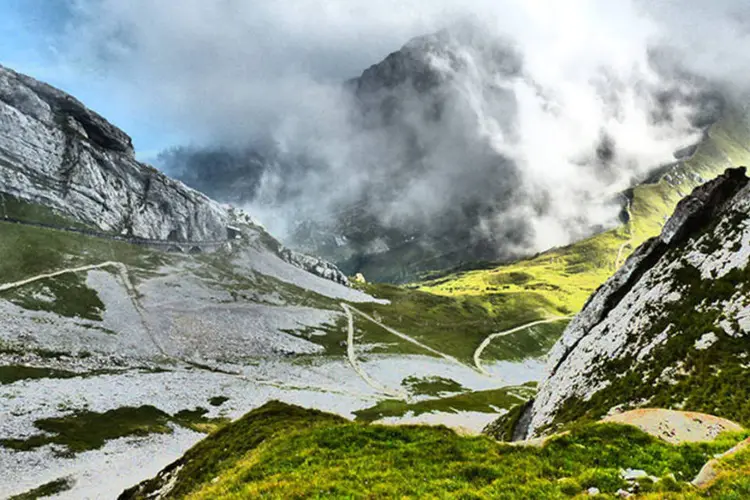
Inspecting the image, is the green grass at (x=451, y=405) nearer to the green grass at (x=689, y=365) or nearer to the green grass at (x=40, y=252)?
the green grass at (x=689, y=365)

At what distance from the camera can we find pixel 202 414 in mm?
91688

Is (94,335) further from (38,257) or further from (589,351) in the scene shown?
(589,351)

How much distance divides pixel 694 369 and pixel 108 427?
282 ft

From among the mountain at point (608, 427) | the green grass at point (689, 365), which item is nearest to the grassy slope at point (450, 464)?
the mountain at point (608, 427)

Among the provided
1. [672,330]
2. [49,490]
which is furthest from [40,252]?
[672,330]

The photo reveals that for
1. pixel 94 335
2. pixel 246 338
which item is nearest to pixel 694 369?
pixel 94 335

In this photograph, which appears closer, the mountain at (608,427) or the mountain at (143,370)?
the mountain at (608,427)

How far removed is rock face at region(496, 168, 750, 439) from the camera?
2756cm

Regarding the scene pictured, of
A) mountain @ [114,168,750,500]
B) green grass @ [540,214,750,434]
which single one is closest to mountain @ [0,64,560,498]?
mountain @ [114,168,750,500]

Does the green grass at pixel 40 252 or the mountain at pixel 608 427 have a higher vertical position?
the green grass at pixel 40 252

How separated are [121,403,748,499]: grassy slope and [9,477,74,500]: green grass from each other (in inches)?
1833

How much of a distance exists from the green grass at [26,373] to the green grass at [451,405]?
67.7 m

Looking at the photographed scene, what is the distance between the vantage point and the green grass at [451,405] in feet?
355

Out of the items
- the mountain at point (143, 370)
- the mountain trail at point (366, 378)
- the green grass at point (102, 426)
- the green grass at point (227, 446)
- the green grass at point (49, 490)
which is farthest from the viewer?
the mountain trail at point (366, 378)
